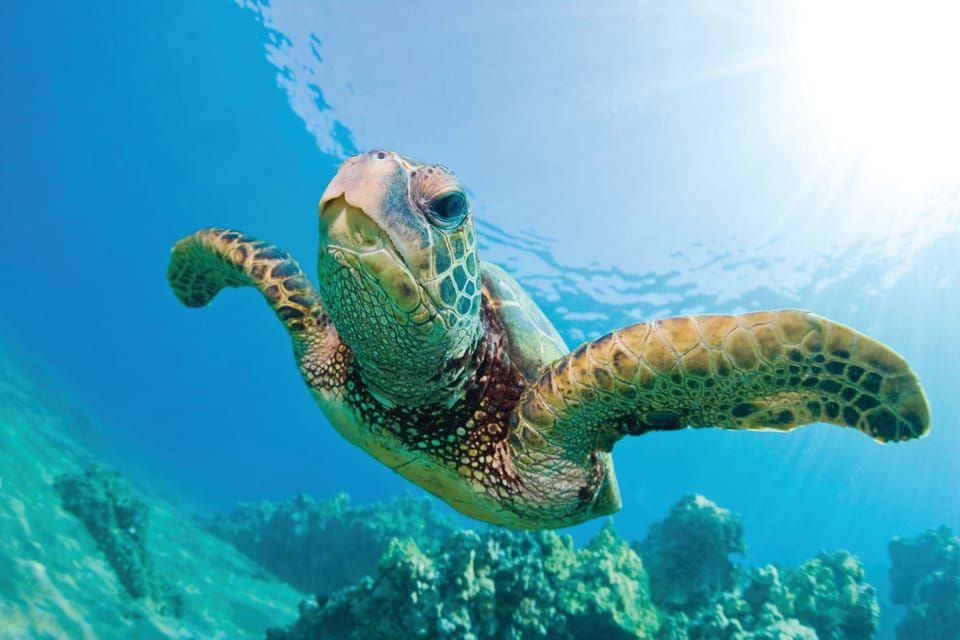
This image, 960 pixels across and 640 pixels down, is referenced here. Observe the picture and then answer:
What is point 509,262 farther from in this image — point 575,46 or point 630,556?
point 630,556

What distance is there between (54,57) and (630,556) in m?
55.7

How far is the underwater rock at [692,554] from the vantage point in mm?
8133

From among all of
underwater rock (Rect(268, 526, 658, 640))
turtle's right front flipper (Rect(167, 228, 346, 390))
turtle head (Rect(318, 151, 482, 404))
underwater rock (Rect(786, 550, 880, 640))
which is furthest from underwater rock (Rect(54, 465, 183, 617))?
underwater rock (Rect(786, 550, 880, 640))

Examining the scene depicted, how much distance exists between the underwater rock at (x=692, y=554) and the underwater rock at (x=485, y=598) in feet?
7.28

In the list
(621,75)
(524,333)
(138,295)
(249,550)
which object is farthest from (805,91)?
(138,295)

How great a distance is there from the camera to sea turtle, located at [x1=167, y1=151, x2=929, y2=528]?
1.66m

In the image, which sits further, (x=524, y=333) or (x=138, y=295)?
(x=138, y=295)

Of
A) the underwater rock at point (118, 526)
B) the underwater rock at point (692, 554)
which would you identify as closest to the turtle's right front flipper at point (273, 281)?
the underwater rock at point (118, 526)

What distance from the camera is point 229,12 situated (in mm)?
24859

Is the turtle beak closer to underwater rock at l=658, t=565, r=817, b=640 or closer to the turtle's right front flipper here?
the turtle's right front flipper

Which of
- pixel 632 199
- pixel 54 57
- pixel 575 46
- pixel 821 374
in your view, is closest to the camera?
pixel 821 374

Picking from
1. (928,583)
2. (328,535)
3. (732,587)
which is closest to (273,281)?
(732,587)

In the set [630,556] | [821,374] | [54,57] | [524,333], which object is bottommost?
[821,374]

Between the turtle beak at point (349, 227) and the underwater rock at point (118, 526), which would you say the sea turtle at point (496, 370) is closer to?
the turtle beak at point (349, 227)
